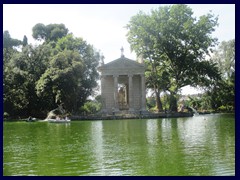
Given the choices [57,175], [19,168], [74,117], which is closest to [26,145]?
[19,168]

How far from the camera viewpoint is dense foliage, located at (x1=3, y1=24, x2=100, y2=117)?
45062mm

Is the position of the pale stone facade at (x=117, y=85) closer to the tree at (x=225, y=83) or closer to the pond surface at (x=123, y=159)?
the tree at (x=225, y=83)

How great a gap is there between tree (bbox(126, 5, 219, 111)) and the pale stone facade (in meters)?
2.58

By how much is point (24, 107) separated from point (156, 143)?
35.2m

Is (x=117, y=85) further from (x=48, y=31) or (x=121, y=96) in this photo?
(x=48, y=31)

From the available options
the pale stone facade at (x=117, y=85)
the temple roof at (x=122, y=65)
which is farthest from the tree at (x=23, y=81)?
the pale stone facade at (x=117, y=85)

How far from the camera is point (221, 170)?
9844 millimetres

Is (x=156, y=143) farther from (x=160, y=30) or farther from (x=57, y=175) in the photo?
(x=160, y=30)

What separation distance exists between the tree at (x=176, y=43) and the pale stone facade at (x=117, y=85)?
2579mm

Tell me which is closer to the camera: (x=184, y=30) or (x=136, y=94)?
(x=184, y=30)

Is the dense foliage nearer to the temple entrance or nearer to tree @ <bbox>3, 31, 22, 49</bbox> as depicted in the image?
the temple entrance

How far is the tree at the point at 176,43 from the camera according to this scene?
49906mm

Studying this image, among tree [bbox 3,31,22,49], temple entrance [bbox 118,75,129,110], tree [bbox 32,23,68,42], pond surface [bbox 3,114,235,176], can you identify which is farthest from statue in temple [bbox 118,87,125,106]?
pond surface [bbox 3,114,235,176]

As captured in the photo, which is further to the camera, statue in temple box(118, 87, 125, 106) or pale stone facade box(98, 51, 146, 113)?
statue in temple box(118, 87, 125, 106)
